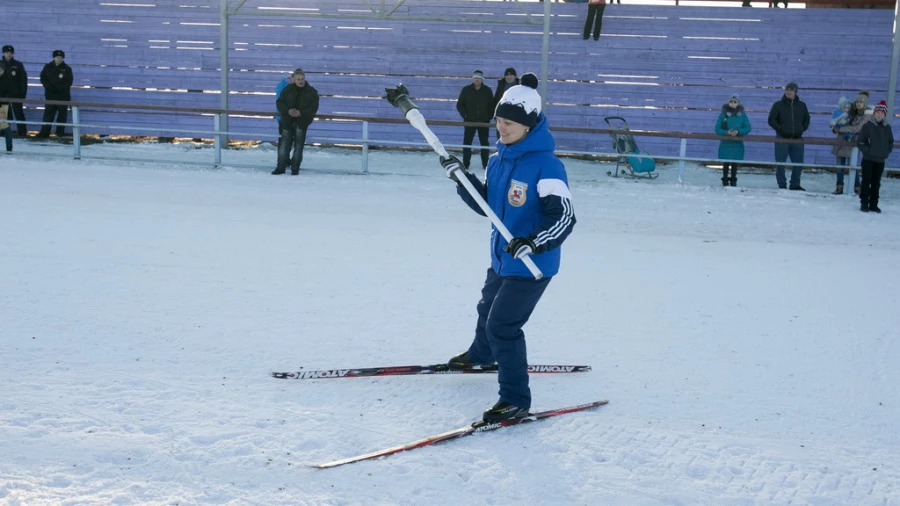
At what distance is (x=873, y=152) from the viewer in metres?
11.0

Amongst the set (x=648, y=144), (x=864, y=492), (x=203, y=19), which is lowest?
(x=864, y=492)

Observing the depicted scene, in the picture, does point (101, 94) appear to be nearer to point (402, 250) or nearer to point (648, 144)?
point (648, 144)

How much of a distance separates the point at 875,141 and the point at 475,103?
17.8ft

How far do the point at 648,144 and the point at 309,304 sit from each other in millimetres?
11374

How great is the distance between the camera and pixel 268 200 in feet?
34.4

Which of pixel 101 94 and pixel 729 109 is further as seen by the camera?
pixel 101 94

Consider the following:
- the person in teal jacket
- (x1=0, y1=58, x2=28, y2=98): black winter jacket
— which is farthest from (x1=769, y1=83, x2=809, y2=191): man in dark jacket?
(x1=0, y1=58, x2=28, y2=98): black winter jacket

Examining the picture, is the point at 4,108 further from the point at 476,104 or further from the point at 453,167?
the point at 453,167

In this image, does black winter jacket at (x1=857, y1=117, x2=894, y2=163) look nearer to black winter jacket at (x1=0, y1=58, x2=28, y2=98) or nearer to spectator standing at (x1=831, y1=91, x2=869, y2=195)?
spectator standing at (x1=831, y1=91, x2=869, y2=195)

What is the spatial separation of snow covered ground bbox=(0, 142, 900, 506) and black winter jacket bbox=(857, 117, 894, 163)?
4.73 ft

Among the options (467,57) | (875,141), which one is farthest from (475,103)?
(875,141)

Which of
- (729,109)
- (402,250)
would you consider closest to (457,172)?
(402,250)

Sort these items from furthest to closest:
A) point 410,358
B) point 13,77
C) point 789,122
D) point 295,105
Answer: point 13,77 < point 789,122 < point 295,105 < point 410,358

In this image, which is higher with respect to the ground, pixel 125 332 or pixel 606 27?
pixel 606 27
